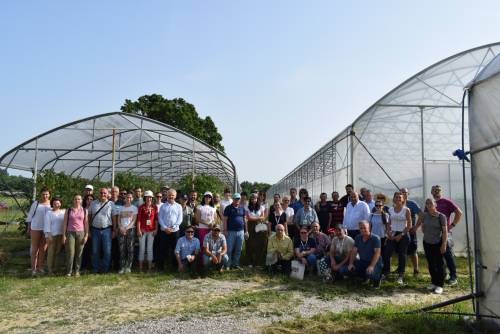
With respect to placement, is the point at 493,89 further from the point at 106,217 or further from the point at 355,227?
the point at 106,217

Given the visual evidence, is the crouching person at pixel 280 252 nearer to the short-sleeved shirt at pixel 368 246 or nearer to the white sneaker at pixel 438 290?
the short-sleeved shirt at pixel 368 246

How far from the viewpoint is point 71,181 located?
39.5 feet

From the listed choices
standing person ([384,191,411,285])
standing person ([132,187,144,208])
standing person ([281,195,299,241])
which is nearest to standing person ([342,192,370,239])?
standing person ([384,191,411,285])

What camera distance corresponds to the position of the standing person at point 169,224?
8.23 meters

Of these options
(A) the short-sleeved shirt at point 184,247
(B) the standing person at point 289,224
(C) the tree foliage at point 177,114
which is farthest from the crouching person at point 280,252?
(C) the tree foliage at point 177,114

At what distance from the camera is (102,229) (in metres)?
8.07

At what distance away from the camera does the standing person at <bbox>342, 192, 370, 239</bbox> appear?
25.5 feet

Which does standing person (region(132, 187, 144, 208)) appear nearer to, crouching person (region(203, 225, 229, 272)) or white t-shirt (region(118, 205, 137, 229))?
white t-shirt (region(118, 205, 137, 229))

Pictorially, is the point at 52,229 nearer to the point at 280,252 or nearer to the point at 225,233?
the point at 225,233

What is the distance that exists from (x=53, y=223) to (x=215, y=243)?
316 cm

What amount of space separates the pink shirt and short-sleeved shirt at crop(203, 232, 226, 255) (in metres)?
2.40

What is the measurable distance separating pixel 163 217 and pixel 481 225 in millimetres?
5643

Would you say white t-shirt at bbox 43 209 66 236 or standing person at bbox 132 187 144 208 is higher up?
standing person at bbox 132 187 144 208

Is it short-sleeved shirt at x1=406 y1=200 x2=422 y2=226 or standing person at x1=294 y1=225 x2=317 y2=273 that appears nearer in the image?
standing person at x1=294 y1=225 x2=317 y2=273
